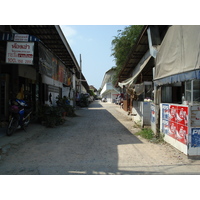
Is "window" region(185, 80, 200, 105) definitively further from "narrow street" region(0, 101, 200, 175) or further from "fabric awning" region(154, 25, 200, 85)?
"narrow street" region(0, 101, 200, 175)

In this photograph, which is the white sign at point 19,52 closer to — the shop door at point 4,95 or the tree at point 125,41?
the shop door at point 4,95

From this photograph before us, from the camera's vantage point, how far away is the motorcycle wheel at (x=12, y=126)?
6.70 meters

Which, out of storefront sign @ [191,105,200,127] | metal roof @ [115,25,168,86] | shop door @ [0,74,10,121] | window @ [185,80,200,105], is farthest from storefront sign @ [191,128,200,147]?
shop door @ [0,74,10,121]


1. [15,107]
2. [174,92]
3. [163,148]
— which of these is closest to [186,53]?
[163,148]

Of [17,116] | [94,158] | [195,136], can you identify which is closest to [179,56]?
[195,136]

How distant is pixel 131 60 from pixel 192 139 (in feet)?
30.6

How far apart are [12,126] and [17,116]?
1.28ft

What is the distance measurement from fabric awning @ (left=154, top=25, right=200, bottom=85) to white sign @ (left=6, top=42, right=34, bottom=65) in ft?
14.6

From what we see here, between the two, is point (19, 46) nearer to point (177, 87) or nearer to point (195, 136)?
point (195, 136)

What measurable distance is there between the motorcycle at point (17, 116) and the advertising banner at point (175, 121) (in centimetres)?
522

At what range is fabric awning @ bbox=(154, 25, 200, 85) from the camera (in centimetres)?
478

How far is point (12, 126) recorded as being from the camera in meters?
6.85

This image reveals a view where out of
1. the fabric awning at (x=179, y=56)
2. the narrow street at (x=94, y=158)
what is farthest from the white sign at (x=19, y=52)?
the fabric awning at (x=179, y=56)

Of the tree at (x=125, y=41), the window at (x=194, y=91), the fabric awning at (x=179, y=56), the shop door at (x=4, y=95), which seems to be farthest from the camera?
the tree at (x=125, y=41)
